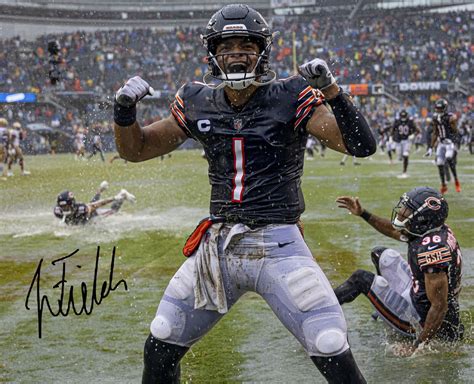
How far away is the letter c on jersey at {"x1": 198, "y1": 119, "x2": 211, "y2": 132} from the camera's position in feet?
11.6

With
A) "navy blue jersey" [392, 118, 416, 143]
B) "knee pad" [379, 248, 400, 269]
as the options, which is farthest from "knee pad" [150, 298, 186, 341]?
"navy blue jersey" [392, 118, 416, 143]

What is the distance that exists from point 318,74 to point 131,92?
0.81 meters

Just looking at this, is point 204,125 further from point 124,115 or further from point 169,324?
point 169,324

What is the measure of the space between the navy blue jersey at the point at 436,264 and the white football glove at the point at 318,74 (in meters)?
1.90

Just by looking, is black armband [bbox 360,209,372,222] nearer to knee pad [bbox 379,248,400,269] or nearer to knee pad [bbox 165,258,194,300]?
knee pad [bbox 379,248,400,269]

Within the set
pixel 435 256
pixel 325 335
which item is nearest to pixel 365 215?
pixel 435 256

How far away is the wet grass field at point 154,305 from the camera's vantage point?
4742 millimetres

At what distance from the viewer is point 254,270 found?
336 cm

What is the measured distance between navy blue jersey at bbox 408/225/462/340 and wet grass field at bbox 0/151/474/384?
279 millimetres

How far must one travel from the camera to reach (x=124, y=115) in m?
3.43

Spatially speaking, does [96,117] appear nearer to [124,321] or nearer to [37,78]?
[37,78]

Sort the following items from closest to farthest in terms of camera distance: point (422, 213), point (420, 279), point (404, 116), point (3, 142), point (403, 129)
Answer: point (422, 213) → point (420, 279) → point (403, 129) → point (404, 116) → point (3, 142)

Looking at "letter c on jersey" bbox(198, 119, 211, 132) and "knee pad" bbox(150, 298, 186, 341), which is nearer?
"knee pad" bbox(150, 298, 186, 341)
